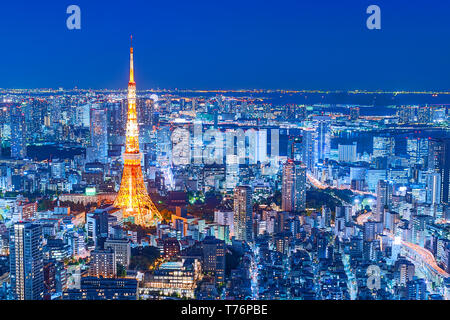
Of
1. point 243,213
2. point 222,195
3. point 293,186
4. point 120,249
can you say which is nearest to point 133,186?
point 222,195

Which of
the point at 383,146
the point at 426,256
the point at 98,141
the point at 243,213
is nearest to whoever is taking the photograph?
the point at 426,256

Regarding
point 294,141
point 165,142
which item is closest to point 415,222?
point 294,141

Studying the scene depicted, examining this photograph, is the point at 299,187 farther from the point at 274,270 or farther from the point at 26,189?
the point at 26,189

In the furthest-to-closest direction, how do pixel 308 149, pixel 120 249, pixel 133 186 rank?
pixel 308 149
pixel 133 186
pixel 120 249

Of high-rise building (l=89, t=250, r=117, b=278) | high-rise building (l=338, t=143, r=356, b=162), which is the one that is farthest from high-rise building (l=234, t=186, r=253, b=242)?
high-rise building (l=338, t=143, r=356, b=162)

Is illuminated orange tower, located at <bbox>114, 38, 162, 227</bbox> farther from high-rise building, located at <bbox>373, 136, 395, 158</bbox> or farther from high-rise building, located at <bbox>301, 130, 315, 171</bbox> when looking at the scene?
high-rise building, located at <bbox>373, 136, 395, 158</bbox>

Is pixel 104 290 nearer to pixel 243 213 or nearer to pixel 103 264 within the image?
pixel 103 264
